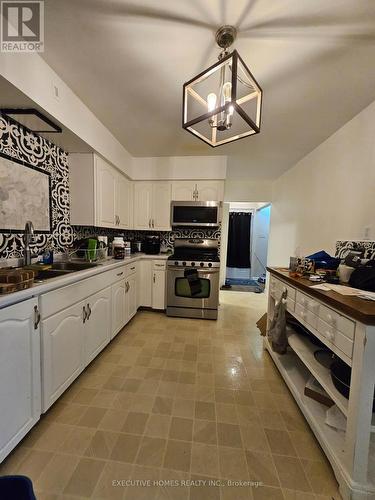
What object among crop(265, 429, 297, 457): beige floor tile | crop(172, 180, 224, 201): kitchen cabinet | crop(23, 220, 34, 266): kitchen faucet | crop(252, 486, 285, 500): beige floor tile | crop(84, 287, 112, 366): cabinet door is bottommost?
crop(252, 486, 285, 500): beige floor tile

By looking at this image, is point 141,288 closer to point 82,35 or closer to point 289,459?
point 289,459

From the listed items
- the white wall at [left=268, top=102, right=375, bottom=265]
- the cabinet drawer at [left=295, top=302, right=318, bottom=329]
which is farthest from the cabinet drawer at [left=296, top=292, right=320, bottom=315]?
the white wall at [left=268, top=102, right=375, bottom=265]

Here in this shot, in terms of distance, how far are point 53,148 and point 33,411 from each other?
2.19m

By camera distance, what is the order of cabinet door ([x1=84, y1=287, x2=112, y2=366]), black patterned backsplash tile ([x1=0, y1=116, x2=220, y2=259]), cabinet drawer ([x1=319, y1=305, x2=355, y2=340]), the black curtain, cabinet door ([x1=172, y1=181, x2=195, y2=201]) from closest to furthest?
cabinet drawer ([x1=319, y1=305, x2=355, y2=340])
black patterned backsplash tile ([x1=0, y1=116, x2=220, y2=259])
cabinet door ([x1=84, y1=287, x2=112, y2=366])
cabinet door ([x1=172, y1=181, x2=195, y2=201])
the black curtain

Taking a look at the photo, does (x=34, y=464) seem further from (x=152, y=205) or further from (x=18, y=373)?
(x=152, y=205)

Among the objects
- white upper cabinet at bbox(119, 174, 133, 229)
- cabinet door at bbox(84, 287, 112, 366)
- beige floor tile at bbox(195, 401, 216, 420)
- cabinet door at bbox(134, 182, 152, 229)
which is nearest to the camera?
beige floor tile at bbox(195, 401, 216, 420)

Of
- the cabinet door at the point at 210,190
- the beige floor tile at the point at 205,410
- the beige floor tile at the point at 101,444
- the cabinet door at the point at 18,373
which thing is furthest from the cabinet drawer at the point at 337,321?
the cabinet door at the point at 210,190

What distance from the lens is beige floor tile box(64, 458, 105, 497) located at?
99 cm

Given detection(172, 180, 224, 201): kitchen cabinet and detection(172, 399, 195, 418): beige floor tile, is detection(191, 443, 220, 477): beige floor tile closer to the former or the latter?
detection(172, 399, 195, 418): beige floor tile

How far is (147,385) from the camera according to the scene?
170 centimetres

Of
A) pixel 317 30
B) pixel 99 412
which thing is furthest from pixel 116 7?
pixel 99 412

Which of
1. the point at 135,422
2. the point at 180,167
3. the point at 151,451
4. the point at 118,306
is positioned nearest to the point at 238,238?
the point at 180,167

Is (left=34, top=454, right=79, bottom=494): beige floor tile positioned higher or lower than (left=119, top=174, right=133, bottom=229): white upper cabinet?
lower

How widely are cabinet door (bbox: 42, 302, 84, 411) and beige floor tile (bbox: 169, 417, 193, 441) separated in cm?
A: 79
